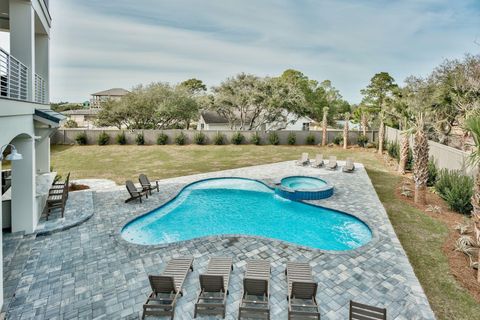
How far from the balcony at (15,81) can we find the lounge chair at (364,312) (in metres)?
7.48

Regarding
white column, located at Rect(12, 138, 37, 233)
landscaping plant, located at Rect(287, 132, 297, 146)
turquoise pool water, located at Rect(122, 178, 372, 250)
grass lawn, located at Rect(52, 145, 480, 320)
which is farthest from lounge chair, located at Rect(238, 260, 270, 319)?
landscaping plant, located at Rect(287, 132, 297, 146)

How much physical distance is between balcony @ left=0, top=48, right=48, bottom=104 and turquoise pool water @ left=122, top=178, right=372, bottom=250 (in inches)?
208

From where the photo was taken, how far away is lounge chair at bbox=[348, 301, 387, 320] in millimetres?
4531

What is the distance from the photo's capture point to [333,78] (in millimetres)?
62688

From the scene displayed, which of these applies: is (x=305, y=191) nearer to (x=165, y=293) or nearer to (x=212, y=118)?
(x=165, y=293)

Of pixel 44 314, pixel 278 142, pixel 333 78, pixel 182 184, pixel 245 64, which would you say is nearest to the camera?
pixel 44 314

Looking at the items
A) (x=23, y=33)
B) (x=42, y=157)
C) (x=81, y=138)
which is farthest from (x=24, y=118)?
(x=81, y=138)

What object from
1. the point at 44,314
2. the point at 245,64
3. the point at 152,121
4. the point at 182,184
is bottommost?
the point at 44,314

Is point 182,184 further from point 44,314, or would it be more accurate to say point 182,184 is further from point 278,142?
point 278,142

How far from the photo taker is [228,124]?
38.6 metres

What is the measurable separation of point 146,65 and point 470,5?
47.6m

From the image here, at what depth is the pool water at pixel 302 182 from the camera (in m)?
15.1

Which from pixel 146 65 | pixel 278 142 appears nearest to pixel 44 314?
pixel 278 142

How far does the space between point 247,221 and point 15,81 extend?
28.5 ft
